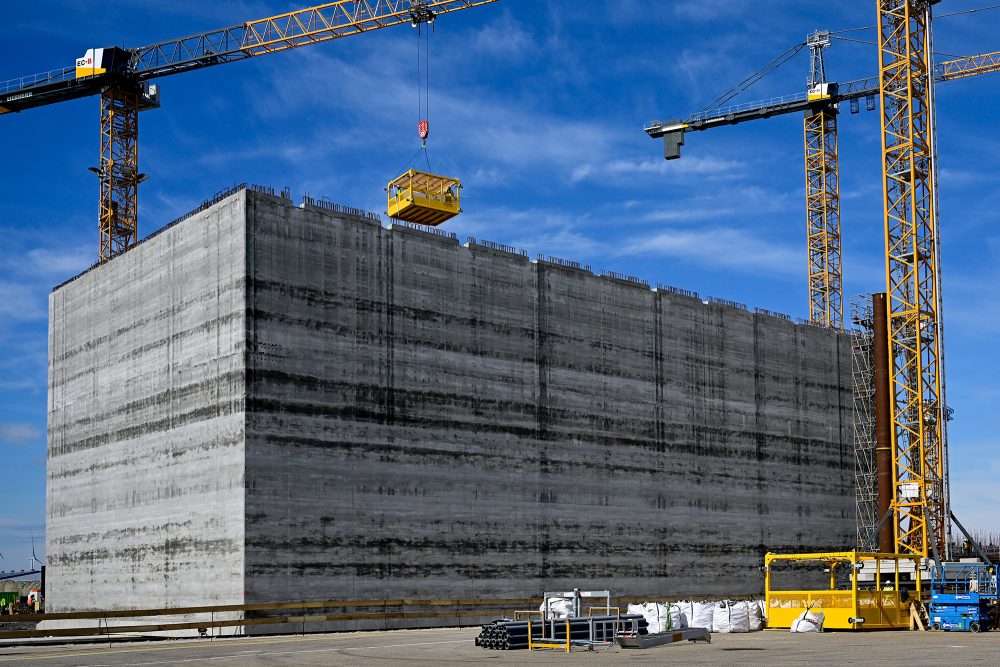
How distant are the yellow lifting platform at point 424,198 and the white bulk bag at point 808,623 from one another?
29120mm

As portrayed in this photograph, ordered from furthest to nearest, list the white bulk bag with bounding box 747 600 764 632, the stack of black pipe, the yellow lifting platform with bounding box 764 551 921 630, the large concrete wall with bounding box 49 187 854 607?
the large concrete wall with bounding box 49 187 854 607, the white bulk bag with bounding box 747 600 764 632, the yellow lifting platform with bounding box 764 551 921 630, the stack of black pipe

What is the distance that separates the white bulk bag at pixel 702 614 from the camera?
37.8 metres

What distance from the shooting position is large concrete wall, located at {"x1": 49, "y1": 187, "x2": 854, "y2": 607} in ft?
153

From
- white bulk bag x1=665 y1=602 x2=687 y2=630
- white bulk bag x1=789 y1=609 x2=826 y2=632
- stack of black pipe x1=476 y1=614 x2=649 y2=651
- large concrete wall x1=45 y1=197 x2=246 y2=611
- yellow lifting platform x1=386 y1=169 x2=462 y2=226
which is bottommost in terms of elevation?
white bulk bag x1=789 y1=609 x2=826 y2=632

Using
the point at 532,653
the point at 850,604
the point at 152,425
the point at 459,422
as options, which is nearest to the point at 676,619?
the point at 850,604

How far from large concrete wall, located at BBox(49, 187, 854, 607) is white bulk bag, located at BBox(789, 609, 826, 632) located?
1686cm

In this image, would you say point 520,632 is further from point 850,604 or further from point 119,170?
point 119,170

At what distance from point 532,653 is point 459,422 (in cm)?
2335

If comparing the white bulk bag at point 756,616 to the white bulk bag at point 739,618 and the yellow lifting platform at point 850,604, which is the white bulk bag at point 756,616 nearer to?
the yellow lifting platform at point 850,604

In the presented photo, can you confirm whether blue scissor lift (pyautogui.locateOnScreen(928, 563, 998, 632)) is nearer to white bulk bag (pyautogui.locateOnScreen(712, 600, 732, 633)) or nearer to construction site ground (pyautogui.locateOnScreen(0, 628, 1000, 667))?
construction site ground (pyautogui.locateOnScreen(0, 628, 1000, 667))

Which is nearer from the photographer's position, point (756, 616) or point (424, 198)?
point (756, 616)

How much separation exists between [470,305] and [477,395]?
13.7 feet

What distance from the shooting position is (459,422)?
51.7m

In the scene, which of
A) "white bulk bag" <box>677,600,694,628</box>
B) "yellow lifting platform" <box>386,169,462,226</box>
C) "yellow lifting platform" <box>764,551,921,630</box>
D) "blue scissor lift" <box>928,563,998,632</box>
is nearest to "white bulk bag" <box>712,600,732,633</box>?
"white bulk bag" <box>677,600,694,628</box>
